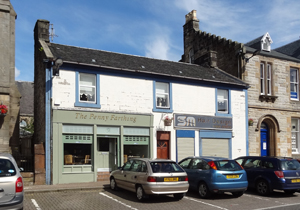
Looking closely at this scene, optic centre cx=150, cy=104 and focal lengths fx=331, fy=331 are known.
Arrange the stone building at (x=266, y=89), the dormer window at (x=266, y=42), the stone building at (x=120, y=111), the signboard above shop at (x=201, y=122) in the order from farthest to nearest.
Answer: the dormer window at (x=266, y=42), the stone building at (x=266, y=89), the signboard above shop at (x=201, y=122), the stone building at (x=120, y=111)

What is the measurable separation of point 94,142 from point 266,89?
1341 cm

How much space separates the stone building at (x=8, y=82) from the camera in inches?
683

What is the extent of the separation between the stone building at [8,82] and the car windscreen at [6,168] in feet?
30.7

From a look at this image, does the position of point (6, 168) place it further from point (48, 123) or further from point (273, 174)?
point (273, 174)

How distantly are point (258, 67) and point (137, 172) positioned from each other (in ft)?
48.6

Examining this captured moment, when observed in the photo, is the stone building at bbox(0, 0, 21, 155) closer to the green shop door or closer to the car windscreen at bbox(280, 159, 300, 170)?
the green shop door

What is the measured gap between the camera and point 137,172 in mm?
11477

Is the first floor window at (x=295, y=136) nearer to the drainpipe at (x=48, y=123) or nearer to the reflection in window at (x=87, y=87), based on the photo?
the reflection in window at (x=87, y=87)

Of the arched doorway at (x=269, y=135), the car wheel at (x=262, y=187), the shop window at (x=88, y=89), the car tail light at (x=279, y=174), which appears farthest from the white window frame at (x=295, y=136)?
the shop window at (x=88, y=89)

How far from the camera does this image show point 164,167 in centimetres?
1125

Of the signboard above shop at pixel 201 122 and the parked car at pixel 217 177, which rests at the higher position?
the signboard above shop at pixel 201 122

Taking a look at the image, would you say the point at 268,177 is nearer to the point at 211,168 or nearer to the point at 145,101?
the point at 211,168

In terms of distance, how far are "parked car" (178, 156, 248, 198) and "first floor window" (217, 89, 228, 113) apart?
8.42m

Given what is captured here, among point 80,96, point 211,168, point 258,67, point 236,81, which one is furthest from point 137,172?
point 258,67
